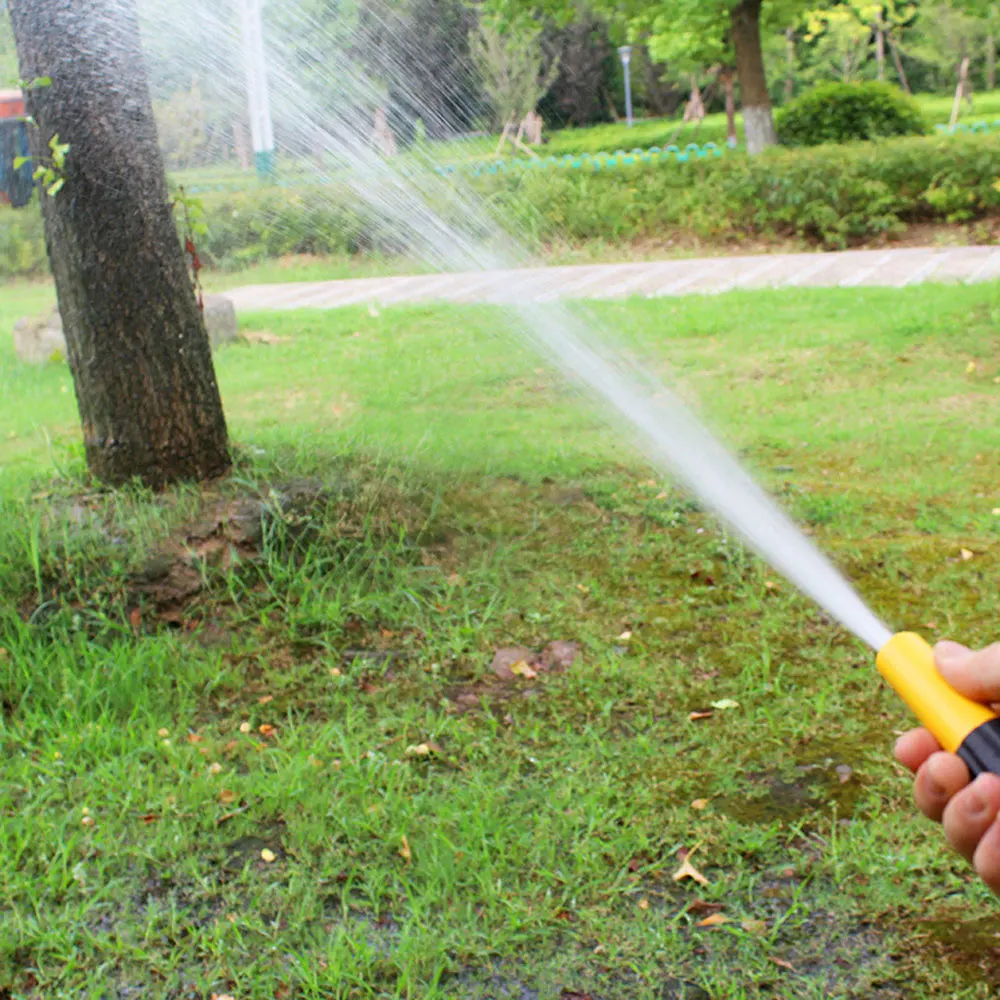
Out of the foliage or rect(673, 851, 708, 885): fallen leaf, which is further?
the foliage

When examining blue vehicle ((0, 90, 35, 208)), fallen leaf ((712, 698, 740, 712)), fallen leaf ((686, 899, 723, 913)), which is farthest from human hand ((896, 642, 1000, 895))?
blue vehicle ((0, 90, 35, 208))

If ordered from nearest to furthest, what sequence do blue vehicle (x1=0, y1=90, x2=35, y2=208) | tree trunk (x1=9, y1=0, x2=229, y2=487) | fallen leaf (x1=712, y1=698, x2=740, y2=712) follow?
fallen leaf (x1=712, y1=698, x2=740, y2=712) → tree trunk (x1=9, y1=0, x2=229, y2=487) → blue vehicle (x1=0, y1=90, x2=35, y2=208)

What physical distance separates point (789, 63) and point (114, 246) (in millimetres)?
29168

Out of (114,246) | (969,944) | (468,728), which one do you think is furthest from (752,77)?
(969,944)

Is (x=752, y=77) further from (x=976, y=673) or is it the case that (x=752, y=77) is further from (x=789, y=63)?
(x=789, y=63)

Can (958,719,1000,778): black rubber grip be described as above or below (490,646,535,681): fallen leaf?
above

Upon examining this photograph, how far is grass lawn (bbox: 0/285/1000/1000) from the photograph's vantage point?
7.91 feet

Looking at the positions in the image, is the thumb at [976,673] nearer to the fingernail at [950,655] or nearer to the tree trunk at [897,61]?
the fingernail at [950,655]

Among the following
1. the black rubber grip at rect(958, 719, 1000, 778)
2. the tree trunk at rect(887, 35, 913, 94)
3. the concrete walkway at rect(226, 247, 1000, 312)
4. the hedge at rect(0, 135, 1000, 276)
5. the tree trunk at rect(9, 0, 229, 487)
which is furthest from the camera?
the tree trunk at rect(887, 35, 913, 94)

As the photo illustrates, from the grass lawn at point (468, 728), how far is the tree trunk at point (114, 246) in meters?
0.26

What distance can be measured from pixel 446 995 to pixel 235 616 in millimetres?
1695

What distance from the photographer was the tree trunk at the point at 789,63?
97.1 feet

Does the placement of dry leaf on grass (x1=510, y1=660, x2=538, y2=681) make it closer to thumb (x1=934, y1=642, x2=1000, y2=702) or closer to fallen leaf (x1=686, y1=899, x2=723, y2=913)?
fallen leaf (x1=686, y1=899, x2=723, y2=913)

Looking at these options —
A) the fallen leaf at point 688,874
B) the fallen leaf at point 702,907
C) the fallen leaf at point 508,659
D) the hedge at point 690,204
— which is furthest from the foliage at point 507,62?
the fallen leaf at point 702,907
